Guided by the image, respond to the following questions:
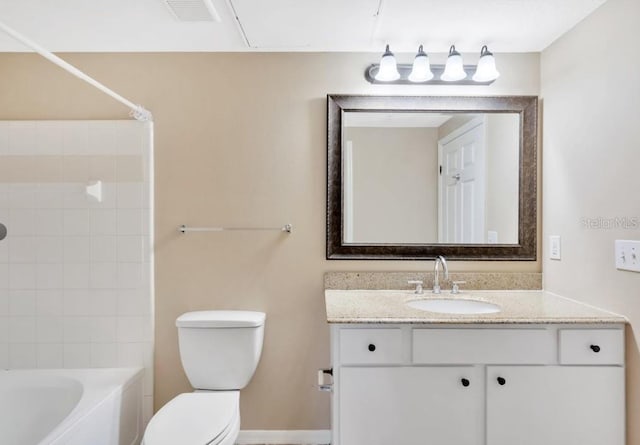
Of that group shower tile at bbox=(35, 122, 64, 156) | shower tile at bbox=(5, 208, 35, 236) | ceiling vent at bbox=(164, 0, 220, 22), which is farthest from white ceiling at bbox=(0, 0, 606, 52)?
shower tile at bbox=(5, 208, 35, 236)

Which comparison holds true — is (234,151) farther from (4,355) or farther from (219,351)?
(4,355)

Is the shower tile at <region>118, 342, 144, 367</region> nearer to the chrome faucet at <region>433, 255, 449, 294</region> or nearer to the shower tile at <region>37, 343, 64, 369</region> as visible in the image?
the shower tile at <region>37, 343, 64, 369</region>

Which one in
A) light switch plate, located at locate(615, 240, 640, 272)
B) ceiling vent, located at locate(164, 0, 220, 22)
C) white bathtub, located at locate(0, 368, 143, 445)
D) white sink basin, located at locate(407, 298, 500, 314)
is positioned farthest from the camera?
white sink basin, located at locate(407, 298, 500, 314)

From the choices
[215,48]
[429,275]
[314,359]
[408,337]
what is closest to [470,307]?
[429,275]

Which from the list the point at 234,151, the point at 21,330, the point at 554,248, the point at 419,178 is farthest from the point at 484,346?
the point at 21,330

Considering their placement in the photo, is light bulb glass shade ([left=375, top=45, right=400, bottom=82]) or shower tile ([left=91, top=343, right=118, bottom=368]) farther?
shower tile ([left=91, top=343, right=118, bottom=368])

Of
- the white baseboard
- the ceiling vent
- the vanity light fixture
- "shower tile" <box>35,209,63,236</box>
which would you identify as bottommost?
the white baseboard

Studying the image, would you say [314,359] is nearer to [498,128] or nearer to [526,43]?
[498,128]

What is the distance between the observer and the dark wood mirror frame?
209cm

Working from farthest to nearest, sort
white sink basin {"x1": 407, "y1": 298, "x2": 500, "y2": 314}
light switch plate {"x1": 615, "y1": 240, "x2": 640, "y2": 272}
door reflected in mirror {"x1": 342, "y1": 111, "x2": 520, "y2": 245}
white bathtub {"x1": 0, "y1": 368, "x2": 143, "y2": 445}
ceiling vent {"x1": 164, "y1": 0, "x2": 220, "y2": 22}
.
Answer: door reflected in mirror {"x1": 342, "y1": 111, "x2": 520, "y2": 245}
white sink basin {"x1": 407, "y1": 298, "x2": 500, "y2": 314}
white bathtub {"x1": 0, "y1": 368, "x2": 143, "y2": 445}
ceiling vent {"x1": 164, "y1": 0, "x2": 220, "y2": 22}
light switch plate {"x1": 615, "y1": 240, "x2": 640, "y2": 272}

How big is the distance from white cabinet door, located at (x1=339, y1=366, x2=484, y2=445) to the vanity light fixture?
4.46 feet

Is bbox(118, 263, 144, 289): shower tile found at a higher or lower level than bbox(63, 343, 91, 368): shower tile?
higher

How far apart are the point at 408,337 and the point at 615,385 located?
0.81 meters

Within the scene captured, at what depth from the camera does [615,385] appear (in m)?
1.53
